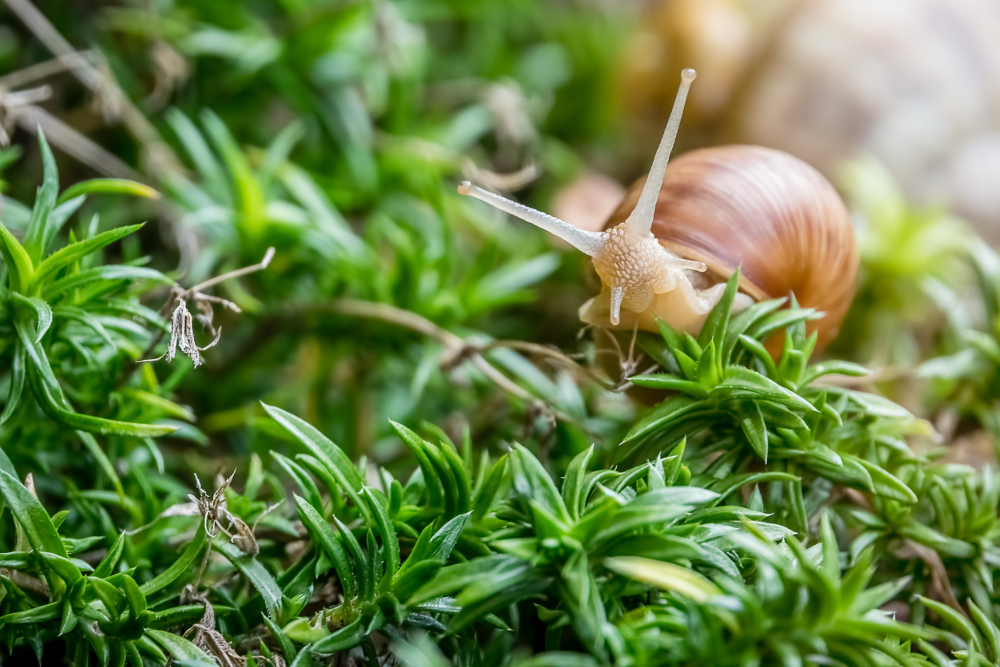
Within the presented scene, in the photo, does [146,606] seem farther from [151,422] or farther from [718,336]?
[718,336]

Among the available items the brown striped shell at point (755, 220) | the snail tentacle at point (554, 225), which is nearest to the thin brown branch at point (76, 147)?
the snail tentacle at point (554, 225)

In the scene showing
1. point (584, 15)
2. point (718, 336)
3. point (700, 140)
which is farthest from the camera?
point (584, 15)

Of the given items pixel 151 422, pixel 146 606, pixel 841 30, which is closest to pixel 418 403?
pixel 151 422

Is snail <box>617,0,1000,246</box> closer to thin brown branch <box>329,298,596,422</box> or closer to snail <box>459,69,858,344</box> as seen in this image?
snail <box>459,69,858,344</box>

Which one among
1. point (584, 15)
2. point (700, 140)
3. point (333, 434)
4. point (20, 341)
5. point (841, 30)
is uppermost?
point (841, 30)

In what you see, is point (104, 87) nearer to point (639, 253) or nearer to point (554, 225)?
point (554, 225)

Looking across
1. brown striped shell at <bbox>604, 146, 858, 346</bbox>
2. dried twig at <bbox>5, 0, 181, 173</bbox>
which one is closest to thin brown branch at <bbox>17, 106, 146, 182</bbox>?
dried twig at <bbox>5, 0, 181, 173</bbox>

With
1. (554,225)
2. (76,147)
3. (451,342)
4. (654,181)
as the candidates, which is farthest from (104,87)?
(654,181)
